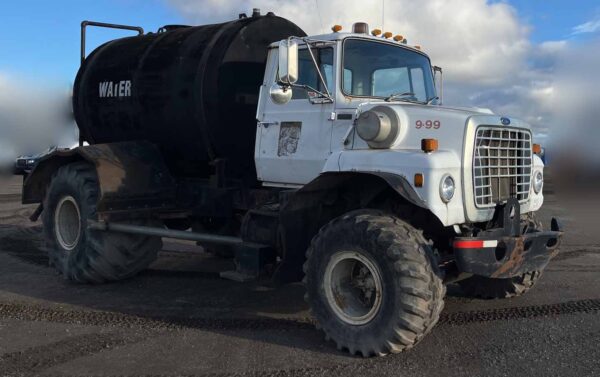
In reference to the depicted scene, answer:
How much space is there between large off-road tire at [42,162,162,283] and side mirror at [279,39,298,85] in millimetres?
3190

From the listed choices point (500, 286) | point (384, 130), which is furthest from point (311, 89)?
point (500, 286)

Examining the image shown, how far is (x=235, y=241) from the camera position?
5992 millimetres

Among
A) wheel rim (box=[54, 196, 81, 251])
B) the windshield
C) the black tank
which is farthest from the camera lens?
wheel rim (box=[54, 196, 81, 251])

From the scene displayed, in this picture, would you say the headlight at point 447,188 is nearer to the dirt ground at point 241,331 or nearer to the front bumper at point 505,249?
the front bumper at point 505,249

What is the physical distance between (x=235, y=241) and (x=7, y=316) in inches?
96.1

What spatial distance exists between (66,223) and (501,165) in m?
5.56

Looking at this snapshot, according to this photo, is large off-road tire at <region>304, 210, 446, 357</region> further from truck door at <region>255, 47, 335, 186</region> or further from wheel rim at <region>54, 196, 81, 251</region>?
wheel rim at <region>54, 196, 81, 251</region>

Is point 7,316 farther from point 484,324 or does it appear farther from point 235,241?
point 484,324

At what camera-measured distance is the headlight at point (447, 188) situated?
4648mm

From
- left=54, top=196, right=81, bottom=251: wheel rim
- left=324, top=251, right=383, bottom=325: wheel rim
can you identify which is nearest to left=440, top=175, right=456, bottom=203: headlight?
left=324, top=251, right=383, bottom=325: wheel rim

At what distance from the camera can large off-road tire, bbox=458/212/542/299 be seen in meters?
6.16

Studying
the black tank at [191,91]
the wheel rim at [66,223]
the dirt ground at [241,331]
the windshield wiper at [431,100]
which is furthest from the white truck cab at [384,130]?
the wheel rim at [66,223]

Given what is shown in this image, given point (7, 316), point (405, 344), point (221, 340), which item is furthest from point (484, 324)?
point (7, 316)

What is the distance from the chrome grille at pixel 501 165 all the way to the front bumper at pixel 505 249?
0.21 metres
